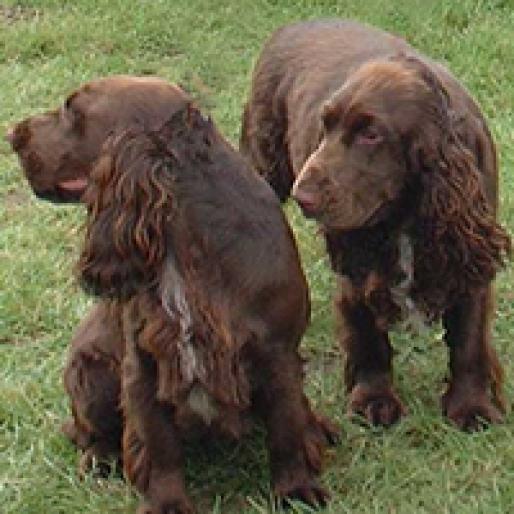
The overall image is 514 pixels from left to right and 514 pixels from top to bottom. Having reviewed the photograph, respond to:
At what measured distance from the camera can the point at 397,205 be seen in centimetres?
365

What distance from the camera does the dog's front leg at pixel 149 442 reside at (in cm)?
354

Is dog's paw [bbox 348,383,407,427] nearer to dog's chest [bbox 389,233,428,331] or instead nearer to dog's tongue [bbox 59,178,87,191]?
dog's chest [bbox 389,233,428,331]

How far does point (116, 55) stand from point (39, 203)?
6.15 feet

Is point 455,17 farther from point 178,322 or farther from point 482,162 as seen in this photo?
point 178,322

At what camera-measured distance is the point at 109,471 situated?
3924 millimetres

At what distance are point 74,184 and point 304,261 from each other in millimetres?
1882

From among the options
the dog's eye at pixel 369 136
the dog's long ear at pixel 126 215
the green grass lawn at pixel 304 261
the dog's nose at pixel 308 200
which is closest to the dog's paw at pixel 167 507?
the green grass lawn at pixel 304 261

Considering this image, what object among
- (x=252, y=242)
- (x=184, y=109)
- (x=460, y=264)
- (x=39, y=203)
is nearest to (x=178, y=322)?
(x=252, y=242)

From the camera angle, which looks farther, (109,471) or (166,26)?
(166,26)

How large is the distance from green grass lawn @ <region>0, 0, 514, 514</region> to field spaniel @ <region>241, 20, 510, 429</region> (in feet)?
0.57

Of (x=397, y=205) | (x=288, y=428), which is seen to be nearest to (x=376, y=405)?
(x=288, y=428)

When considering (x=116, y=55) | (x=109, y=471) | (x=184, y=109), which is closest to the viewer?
(x=184, y=109)

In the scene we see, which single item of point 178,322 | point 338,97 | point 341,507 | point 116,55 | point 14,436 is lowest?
point 116,55

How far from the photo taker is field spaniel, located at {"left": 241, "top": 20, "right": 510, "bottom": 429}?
11.6ft
